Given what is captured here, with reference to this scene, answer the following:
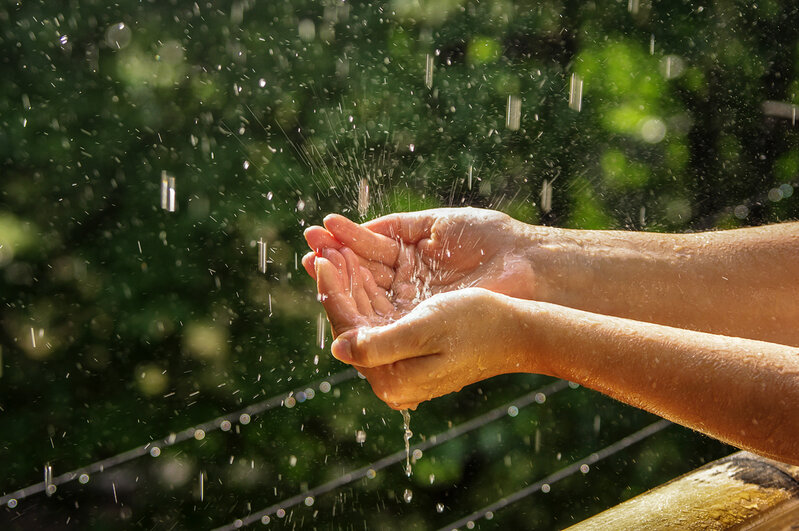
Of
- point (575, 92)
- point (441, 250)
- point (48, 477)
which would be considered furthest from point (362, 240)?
point (575, 92)

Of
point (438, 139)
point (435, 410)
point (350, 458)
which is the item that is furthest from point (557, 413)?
point (438, 139)

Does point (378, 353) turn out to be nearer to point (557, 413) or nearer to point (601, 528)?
point (601, 528)

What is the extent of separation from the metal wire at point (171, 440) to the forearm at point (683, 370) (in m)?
1.62

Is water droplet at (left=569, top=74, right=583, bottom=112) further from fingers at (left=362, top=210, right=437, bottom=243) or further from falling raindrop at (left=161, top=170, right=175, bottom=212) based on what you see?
falling raindrop at (left=161, top=170, right=175, bottom=212)

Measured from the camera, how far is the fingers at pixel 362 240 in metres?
1.80

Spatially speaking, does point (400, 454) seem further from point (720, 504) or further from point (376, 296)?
point (720, 504)

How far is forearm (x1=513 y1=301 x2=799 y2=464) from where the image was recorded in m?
1.16

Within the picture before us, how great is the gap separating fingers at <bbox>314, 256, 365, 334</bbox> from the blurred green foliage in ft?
4.15

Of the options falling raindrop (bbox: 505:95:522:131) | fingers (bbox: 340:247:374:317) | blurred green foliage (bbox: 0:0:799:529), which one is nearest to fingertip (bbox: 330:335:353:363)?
fingers (bbox: 340:247:374:317)

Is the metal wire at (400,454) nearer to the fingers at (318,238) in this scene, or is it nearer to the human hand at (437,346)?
the fingers at (318,238)

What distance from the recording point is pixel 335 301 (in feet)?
5.01

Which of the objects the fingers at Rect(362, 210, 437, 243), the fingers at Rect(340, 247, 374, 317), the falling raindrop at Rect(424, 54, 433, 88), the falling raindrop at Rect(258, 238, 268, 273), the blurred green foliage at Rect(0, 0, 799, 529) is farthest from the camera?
the falling raindrop at Rect(424, 54, 433, 88)

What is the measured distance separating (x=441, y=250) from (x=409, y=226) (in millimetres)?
114

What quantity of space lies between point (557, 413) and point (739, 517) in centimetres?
207
